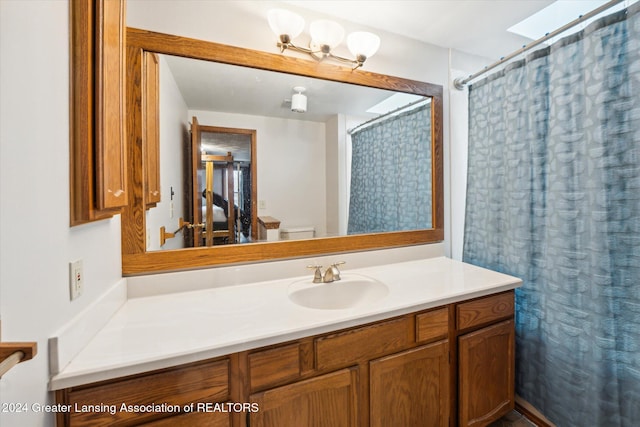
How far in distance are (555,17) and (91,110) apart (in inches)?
95.0

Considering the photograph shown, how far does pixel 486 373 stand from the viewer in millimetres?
1407

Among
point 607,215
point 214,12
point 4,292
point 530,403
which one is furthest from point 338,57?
point 530,403

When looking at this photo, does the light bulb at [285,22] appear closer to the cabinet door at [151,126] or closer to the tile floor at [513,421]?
the cabinet door at [151,126]

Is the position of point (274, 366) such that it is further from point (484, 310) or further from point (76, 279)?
point (484, 310)

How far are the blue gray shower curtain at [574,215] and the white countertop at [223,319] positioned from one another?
0.81 ft

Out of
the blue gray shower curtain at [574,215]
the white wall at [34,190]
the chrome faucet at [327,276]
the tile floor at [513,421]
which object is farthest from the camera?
the tile floor at [513,421]

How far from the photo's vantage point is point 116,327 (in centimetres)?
99

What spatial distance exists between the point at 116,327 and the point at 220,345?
43 cm

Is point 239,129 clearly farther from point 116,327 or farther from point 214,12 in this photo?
point 116,327

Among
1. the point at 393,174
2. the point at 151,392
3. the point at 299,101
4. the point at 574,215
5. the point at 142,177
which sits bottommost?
the point at 151,392

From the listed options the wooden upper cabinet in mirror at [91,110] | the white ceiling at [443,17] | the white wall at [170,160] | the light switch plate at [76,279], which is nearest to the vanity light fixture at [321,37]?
the white ceiling at [443,17]

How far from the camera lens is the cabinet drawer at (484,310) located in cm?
132

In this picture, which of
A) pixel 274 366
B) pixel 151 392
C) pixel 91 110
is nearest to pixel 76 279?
pixel 151 392

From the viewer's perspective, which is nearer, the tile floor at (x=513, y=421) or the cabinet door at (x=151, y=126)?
the cabinet door at (x=151, y=126)
